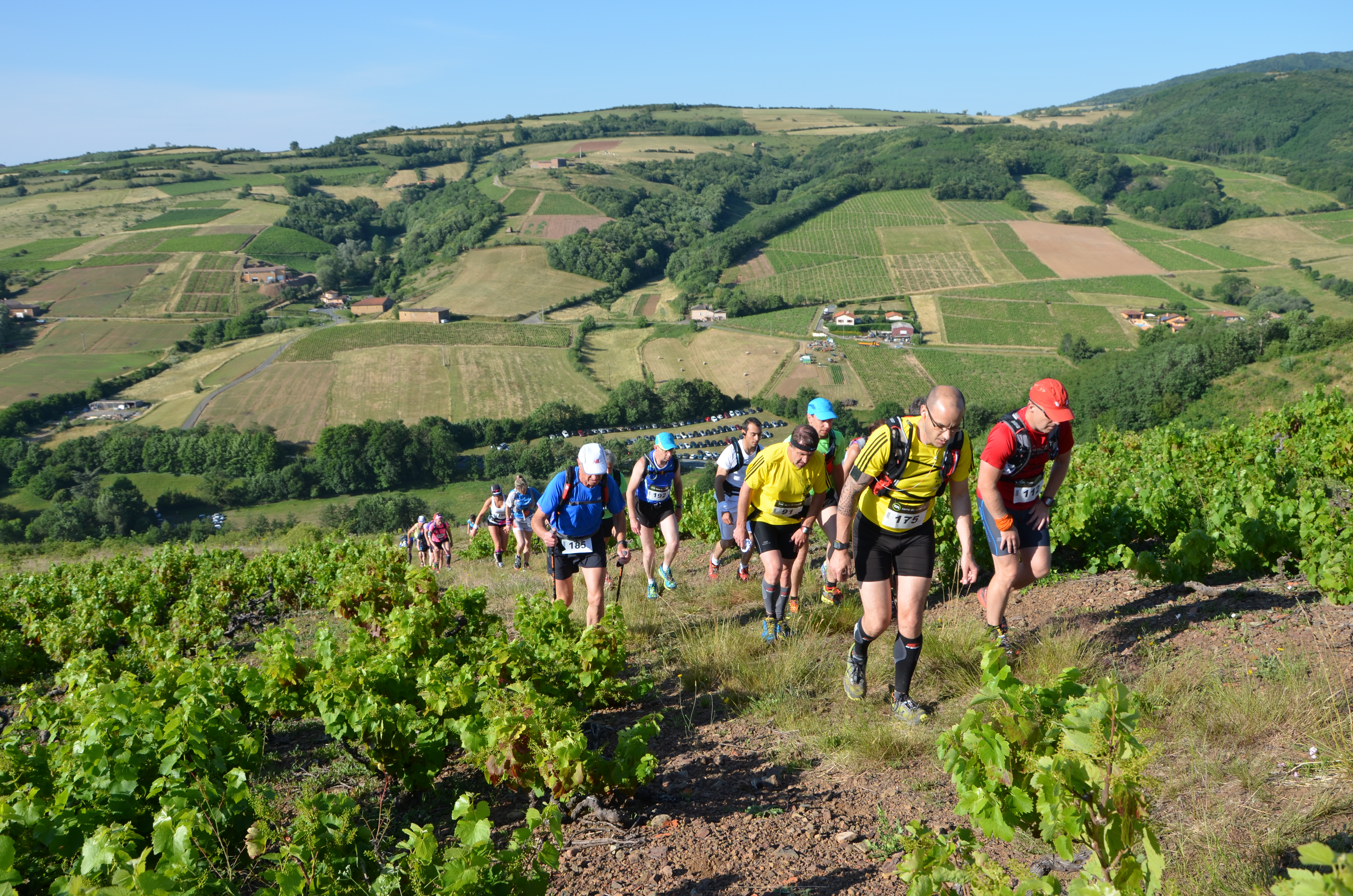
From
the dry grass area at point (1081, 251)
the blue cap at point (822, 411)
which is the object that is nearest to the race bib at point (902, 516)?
the blue cap at point (822, 411)

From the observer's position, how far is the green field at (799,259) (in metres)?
104

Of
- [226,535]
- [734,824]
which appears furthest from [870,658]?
[226,535]

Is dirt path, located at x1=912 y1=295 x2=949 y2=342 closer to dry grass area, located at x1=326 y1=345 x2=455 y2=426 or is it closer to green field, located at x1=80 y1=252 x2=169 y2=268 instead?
dry grass area, located at x1=326 y1=345 x2=455 y2=426

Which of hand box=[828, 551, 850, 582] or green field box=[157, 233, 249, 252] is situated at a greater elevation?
green field box=[157, 233, 249, 252]

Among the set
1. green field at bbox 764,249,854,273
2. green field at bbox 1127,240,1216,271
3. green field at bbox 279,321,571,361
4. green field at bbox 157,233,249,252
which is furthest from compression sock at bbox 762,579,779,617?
green field at bbox 157,233,249,252

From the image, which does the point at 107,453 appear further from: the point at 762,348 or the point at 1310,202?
the point at 1310,202

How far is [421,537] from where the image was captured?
632 inches

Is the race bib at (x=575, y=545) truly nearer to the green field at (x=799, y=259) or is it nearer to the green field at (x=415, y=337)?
the green field at (x=415, y=337)

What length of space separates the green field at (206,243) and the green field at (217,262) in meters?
2.19

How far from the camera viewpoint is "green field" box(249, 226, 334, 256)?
11969 cm

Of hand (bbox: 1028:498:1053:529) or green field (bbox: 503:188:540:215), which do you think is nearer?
hand (bbox: 1028:498:1053:529)

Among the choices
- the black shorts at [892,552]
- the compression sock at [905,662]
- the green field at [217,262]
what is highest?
the green field at [217,262]

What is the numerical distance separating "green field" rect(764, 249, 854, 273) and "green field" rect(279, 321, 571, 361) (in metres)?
32.7

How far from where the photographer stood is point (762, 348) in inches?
3115
